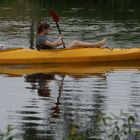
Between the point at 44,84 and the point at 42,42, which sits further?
the point at 42,42

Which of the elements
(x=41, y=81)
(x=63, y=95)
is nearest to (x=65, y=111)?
(x=63, y=95)

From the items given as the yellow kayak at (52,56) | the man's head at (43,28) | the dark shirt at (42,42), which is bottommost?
the yellow kayak at (52,56)

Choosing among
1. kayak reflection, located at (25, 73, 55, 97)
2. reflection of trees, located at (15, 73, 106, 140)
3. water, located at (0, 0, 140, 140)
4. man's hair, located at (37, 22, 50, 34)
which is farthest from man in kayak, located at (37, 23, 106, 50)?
reflection of trees, located at (15, 73, 106, 140)

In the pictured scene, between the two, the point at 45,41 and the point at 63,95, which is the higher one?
the point at 45,41

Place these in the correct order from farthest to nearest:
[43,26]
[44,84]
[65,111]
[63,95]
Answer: [43,26]
[44,84]
[63,95]
[65,111]

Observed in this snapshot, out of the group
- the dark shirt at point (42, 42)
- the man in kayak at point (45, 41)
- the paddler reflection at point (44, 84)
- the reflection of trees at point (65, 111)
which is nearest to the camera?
the reflection of trees at point (65, 111)

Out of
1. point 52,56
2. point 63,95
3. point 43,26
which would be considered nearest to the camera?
point 63,95

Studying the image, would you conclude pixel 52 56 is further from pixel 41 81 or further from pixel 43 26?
pixel 41 81

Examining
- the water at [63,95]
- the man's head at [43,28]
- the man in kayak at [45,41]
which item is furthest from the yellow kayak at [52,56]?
the man's head at [43,28]

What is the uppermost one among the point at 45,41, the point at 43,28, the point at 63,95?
the point at 43,28

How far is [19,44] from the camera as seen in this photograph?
1808 cm

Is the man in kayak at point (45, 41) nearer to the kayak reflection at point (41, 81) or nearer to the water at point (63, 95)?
the water at point (63, 95)

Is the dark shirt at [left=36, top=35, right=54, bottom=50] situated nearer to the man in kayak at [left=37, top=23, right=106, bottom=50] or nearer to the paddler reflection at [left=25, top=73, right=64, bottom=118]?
the man in kayak at [left=37, top=23, right=106, bottom=50]

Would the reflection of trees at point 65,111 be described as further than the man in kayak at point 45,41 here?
No
